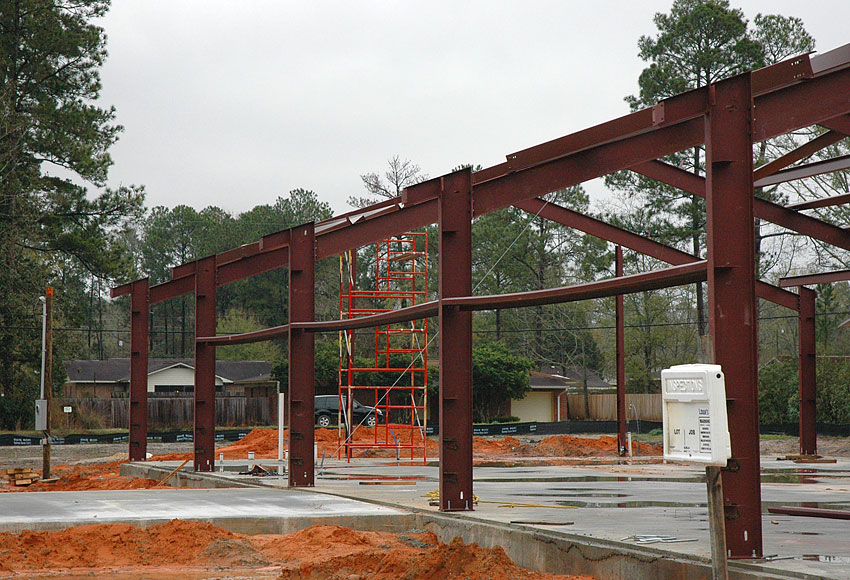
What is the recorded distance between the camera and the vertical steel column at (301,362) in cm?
1875

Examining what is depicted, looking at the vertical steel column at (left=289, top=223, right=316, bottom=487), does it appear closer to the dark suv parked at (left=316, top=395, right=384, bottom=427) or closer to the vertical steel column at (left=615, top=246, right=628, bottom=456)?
the vertical steel column at (left=615, top=246, right=628, bottom=456)

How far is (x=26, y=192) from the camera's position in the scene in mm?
49312

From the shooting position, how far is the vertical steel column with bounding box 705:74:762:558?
9062mm

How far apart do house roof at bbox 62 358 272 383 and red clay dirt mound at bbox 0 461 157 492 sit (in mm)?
37973

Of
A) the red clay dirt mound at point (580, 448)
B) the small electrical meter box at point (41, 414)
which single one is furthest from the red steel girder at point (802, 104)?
the small electrical meter box at point (41, 414)

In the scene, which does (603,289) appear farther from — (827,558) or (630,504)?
(630,504)

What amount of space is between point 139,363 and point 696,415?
2275cm

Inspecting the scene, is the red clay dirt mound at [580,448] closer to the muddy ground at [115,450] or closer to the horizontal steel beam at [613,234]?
the muddy ground at [115,450]

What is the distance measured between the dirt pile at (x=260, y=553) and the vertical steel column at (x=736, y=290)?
85.0 inches

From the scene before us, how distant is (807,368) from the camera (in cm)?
Result: 2858

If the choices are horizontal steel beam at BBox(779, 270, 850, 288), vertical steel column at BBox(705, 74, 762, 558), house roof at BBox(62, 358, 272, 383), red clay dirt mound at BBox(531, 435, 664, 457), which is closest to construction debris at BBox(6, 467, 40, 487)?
red clay dirt mound at BBox(531, 435, 664, 457)

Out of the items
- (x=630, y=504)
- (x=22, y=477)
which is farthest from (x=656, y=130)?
(x=22, y=477)

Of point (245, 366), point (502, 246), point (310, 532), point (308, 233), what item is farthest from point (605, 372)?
point (310, 532)

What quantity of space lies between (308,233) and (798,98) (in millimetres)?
11124
